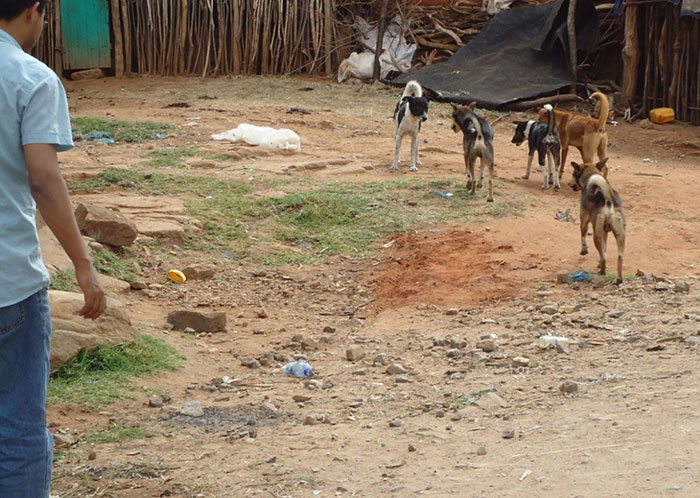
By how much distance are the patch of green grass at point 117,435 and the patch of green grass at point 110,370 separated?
0.41m

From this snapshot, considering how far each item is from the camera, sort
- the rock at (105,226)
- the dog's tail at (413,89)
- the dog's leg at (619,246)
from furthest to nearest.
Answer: the dog's tail at (413,89) < the rock at (105,226) < the dog's leg at (619,246)

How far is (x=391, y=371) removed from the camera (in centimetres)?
604

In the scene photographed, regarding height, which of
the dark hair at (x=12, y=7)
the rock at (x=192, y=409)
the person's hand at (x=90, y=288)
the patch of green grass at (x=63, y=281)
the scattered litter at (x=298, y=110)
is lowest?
the rock at (x=192, y=409)

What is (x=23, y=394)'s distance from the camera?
126 inches

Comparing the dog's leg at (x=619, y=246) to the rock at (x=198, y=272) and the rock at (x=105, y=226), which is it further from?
the rock at (x=105, y=226)

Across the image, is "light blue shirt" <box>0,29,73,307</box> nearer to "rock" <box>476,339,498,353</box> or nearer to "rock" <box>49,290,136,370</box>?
"rock" <box>49,290,136,370</box>

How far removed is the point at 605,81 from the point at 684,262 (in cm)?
1091

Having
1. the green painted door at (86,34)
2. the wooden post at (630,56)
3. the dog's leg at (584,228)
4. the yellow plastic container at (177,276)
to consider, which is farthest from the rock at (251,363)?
the green painted door at (86,34)

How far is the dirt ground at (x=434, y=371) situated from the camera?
14.2ft

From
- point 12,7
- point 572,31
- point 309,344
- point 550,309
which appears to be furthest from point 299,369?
point 572,31

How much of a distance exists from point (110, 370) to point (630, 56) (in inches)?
530

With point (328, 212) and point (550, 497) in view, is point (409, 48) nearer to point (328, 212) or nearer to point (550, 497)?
point (328, 212)

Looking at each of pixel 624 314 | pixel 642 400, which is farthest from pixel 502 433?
pixel 624 314

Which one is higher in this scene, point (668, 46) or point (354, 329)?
point (668, 46)
